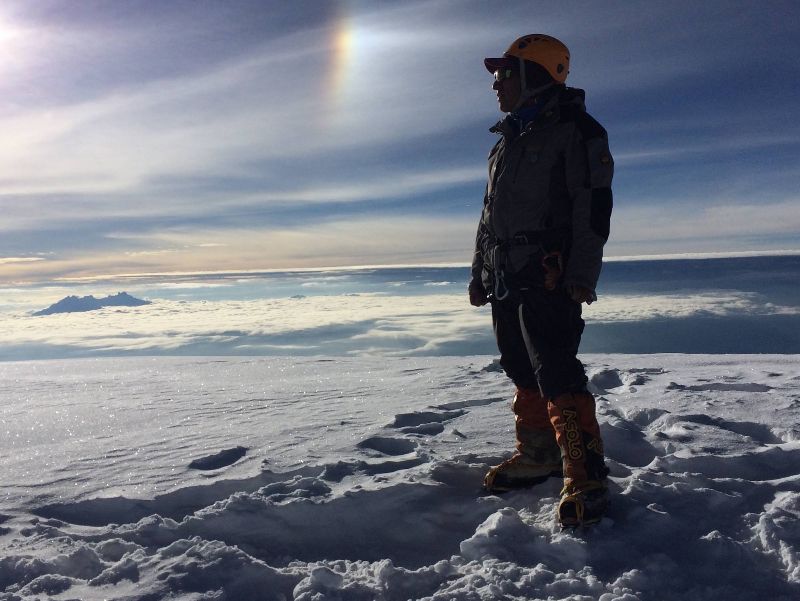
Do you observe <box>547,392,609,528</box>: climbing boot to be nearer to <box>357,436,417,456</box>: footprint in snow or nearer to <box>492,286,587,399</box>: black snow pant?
<box>492,286,587,399</box>: black snow pant

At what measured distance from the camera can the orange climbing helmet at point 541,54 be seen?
2373 millimetres

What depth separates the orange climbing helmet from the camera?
2.37m

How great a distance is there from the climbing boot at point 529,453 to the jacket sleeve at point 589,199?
0.77 metres

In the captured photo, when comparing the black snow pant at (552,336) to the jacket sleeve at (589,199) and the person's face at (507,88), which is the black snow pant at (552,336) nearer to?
the jacket sleeve at (589,199)

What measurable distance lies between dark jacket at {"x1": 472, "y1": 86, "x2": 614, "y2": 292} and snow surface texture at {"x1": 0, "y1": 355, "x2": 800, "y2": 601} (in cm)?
105

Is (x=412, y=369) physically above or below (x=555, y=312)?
below

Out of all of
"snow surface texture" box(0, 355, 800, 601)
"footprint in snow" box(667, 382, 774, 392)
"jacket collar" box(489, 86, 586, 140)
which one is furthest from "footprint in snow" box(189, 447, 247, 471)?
"footprint in snow" box(667, 382, 774, 392)

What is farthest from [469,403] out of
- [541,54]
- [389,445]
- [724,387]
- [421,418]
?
[541,54]

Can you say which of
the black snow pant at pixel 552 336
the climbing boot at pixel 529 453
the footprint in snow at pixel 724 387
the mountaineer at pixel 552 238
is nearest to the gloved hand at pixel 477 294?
the mountaineer at pixel 552 238

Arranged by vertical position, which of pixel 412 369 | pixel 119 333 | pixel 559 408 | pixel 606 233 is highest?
pixel 606 233

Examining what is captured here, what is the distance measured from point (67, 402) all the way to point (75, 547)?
409 cm

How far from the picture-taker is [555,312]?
234 cm

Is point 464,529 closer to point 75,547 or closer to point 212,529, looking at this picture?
point 212,529

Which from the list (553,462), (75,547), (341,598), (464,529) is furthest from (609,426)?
(75,547)
